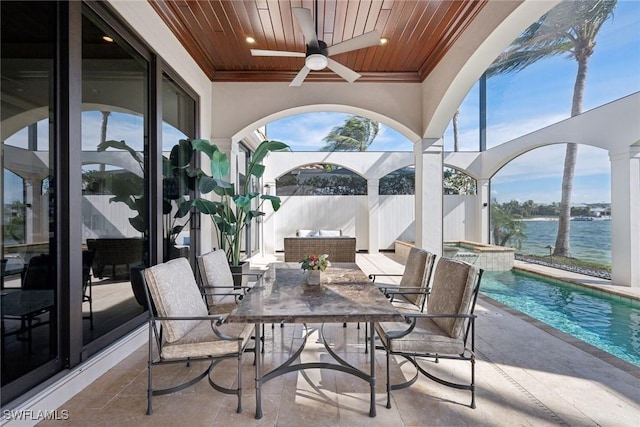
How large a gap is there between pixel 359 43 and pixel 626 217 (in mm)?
6206

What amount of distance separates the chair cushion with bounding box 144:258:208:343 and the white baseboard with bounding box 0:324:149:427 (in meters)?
0.78

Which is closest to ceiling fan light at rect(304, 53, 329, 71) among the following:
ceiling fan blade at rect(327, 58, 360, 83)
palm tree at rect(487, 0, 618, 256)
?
ceiling fan blade at rect(327, 58, 360, 83)

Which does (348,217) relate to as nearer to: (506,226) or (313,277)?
(506,226)

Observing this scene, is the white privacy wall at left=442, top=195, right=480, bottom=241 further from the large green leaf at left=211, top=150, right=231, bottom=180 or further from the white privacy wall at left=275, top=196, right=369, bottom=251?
the large green leaf at left=211, top=150, right=231, bottom=180

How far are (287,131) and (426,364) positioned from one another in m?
9.56

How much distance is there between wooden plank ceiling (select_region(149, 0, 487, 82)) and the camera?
10.0 ft

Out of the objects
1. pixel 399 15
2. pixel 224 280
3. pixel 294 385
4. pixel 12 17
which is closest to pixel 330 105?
pixel 399 15

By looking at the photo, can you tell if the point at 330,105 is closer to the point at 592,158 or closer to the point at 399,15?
the point at 399,15

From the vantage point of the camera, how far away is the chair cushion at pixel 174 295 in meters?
1.92

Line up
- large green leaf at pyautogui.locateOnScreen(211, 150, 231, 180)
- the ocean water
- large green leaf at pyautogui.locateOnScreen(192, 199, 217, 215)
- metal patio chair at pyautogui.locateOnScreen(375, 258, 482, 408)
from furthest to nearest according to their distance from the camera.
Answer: the ocean water < large green leaf at pyautogui.locateOnScreen(211, 150, 231, 180) < large green leaf at pyautogui.locateOnScreen(192, 199, 217, 215) < metal patio chair at pyautogui.locateOnScreen(375, 258, 482, 408)

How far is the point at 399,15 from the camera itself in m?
3.21

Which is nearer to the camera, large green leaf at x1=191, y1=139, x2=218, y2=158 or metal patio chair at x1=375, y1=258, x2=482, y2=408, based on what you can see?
metal patio chair at x1=375, y1=258, x2=482, y2=408

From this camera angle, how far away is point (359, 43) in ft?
9.34

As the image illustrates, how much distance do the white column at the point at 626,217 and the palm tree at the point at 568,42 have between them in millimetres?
2653
